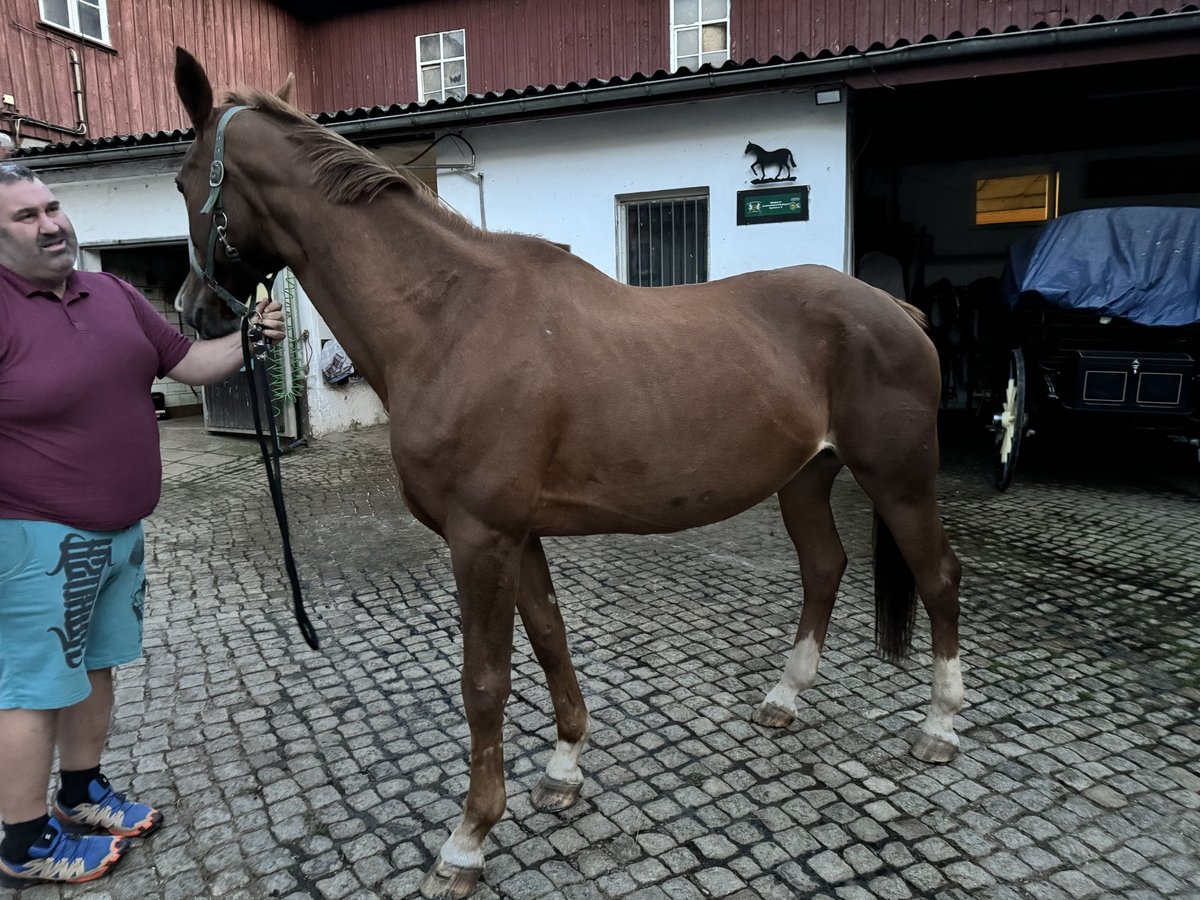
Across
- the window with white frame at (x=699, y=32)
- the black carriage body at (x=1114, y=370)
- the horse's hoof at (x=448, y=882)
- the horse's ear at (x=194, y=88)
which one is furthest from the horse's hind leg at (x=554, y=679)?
the window with white frame at (x=699, y=32)

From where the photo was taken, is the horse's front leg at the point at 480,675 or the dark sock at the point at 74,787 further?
the dark sock at the point at 74,787

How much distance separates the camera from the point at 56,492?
6.61ft

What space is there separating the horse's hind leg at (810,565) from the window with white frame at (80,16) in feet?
40.6

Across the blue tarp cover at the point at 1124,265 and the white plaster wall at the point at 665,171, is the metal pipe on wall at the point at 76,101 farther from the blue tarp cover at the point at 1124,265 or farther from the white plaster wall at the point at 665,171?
the blue tarp cover at the point at 1124,265

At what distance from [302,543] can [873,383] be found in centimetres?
442

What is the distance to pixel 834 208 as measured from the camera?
734cm

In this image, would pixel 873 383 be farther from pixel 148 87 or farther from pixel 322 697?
pixel 148 87

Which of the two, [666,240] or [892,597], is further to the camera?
[666,240]

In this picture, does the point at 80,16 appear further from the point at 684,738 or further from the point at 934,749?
the point at 934,749

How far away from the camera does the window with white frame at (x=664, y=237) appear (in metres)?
8.07

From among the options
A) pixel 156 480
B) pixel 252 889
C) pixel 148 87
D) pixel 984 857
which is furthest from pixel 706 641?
pixel 148 87

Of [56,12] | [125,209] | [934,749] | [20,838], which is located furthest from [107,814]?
[56,12]

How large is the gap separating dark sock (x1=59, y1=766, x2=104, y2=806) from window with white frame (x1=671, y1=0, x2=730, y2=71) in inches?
432

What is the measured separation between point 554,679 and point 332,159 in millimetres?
1798
